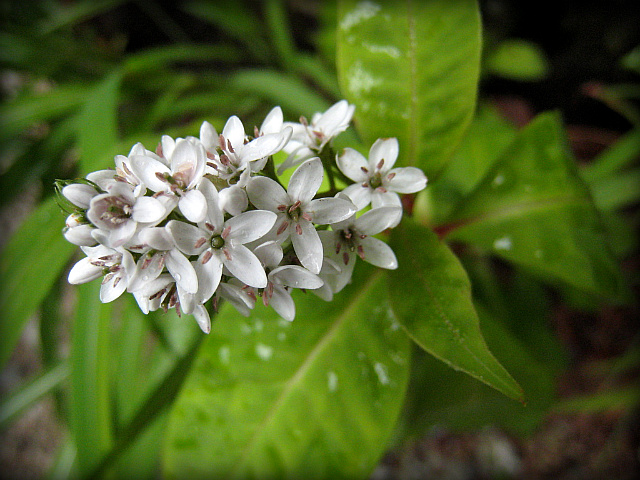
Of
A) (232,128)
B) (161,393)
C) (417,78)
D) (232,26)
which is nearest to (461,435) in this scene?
(161,393)

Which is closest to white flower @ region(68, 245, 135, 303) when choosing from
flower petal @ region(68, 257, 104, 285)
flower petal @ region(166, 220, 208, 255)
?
flower petal @ region(68, 257, 104, 285)

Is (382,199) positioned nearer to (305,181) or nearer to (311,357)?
(305,181)

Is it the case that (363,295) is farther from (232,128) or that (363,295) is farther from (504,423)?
(504,423)

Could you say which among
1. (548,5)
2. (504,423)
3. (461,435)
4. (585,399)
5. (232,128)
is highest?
(232,128)

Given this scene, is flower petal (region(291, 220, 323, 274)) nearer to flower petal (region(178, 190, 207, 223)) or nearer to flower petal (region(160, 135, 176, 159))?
flower petal (region(178, 190, 207, 223))

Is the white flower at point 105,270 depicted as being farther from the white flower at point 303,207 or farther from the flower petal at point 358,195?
the flower petal at point 358,195

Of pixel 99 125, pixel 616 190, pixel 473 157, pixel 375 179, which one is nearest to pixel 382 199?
pixel 375 179

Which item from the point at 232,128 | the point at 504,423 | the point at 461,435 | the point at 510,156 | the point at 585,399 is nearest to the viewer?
the point at 232,128
